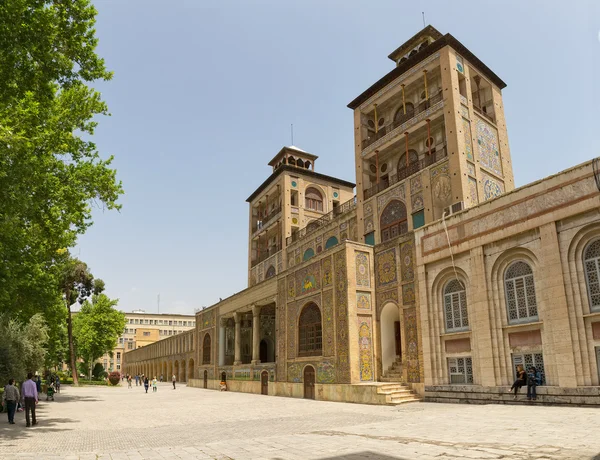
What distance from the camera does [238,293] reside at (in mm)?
35344

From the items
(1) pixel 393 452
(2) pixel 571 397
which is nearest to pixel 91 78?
(1) pixel 393 452

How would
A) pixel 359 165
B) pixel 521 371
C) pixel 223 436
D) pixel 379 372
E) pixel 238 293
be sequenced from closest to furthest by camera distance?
pixel 223 436 < pixel 521 371 < pixel 379 372 < pixel 359 165 < pixel 238 293

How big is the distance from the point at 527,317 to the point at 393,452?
9895mm

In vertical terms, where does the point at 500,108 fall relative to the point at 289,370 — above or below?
above

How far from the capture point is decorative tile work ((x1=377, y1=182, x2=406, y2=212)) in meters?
24.3

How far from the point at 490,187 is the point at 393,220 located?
4.88m

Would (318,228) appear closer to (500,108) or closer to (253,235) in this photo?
(253,235)

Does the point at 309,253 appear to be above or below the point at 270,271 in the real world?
above

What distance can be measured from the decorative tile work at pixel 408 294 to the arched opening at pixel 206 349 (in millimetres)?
24405

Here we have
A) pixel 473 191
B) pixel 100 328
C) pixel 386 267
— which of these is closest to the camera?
pixel 473 191

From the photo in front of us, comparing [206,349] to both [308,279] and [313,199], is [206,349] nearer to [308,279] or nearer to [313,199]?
[313,199]

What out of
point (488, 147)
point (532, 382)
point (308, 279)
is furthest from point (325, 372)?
point (488, 147)

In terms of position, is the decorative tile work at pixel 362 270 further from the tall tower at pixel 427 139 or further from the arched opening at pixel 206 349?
the arched opening at pixel 206 349

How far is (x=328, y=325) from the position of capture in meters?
23.0
